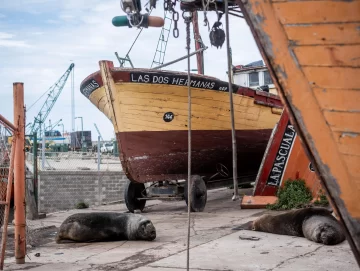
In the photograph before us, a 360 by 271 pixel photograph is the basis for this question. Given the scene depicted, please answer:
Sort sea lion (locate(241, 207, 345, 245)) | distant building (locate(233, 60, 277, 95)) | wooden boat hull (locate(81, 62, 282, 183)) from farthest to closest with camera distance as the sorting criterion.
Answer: distant building (locate(233, 60, 277, 95)), wooden boat hull (locate(81, 62, 282, 183)), sea lion (locate(241, 207, 345, 245))

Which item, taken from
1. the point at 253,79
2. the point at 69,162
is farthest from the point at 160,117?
the point at 69,162

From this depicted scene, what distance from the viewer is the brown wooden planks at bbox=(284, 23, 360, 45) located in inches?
Answer: 94.2

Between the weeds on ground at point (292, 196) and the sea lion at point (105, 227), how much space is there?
114 inches

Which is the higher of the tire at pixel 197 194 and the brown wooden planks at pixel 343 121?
the brown wooden planks at pixel 343 121

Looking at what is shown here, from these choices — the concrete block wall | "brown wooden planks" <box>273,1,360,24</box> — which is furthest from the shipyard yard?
the concrete block wall

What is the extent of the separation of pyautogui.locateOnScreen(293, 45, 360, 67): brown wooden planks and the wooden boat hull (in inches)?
288

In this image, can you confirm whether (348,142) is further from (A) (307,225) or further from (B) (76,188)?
(B) (76,188)

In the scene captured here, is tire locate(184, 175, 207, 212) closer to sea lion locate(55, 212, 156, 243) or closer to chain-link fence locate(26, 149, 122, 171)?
sea lion locate(55, 212, 156, 243)

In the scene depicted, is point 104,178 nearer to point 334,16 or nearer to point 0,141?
point 0,141

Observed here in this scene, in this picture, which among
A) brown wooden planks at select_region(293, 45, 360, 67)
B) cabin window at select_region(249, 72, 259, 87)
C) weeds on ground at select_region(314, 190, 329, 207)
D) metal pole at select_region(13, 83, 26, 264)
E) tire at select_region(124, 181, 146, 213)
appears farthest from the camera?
cabin window at select_region(249, 72, 259, 87)

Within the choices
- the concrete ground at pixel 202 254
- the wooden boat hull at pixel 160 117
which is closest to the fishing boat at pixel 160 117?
the wooden boat hull at pixel 160 117

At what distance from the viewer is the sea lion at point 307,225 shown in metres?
5.80

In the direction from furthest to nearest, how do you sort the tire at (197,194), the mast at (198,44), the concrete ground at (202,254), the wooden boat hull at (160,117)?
the mast at (198,44), the wooden boat hull at (160,117), the tire at (197,194), the concrete ground at (202,254)

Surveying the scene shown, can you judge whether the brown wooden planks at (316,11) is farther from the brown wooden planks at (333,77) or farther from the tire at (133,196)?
the tire at (133,196)
